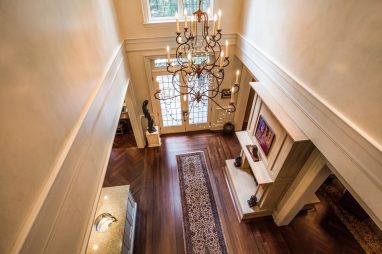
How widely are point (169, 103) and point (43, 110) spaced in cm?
440

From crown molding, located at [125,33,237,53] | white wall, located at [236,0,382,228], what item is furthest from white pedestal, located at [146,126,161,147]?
white wall, located at [236,0,382,228]

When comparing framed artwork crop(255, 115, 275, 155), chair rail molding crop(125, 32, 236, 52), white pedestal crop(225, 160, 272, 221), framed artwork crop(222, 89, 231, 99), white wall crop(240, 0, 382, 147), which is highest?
white wall crop(240, 0, 382, 147)

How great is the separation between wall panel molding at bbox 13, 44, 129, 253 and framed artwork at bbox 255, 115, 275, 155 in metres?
2.62

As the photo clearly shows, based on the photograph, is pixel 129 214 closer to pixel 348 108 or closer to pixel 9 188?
pixel 9 188

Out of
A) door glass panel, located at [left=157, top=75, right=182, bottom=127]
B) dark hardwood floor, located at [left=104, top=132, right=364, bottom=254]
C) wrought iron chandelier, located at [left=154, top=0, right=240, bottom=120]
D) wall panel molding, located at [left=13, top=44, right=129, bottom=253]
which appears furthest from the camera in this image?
door glass panel, located at [left=157, top=75, right=182, bottom=127]

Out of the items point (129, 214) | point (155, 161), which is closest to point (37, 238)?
point (129, 214)

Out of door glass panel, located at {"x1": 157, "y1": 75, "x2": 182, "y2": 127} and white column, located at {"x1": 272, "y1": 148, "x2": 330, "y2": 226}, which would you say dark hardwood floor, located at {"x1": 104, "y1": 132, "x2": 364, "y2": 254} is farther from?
door glass panel, located at {"x1": 157, "y1": 75, "x2": 182, "y2": 127}

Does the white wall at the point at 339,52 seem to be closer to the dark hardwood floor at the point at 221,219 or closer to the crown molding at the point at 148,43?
the crown molding at the point at 148,43

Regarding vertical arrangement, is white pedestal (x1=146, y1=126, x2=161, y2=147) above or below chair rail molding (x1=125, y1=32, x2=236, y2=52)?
below

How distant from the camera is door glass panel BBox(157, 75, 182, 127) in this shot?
5301 mm

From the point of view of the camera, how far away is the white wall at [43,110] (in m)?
1.09

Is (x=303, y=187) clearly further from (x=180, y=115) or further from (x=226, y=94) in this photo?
(x=180, y=115)

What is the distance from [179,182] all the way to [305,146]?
3104 millimetres

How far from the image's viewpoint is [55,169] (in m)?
1.46
